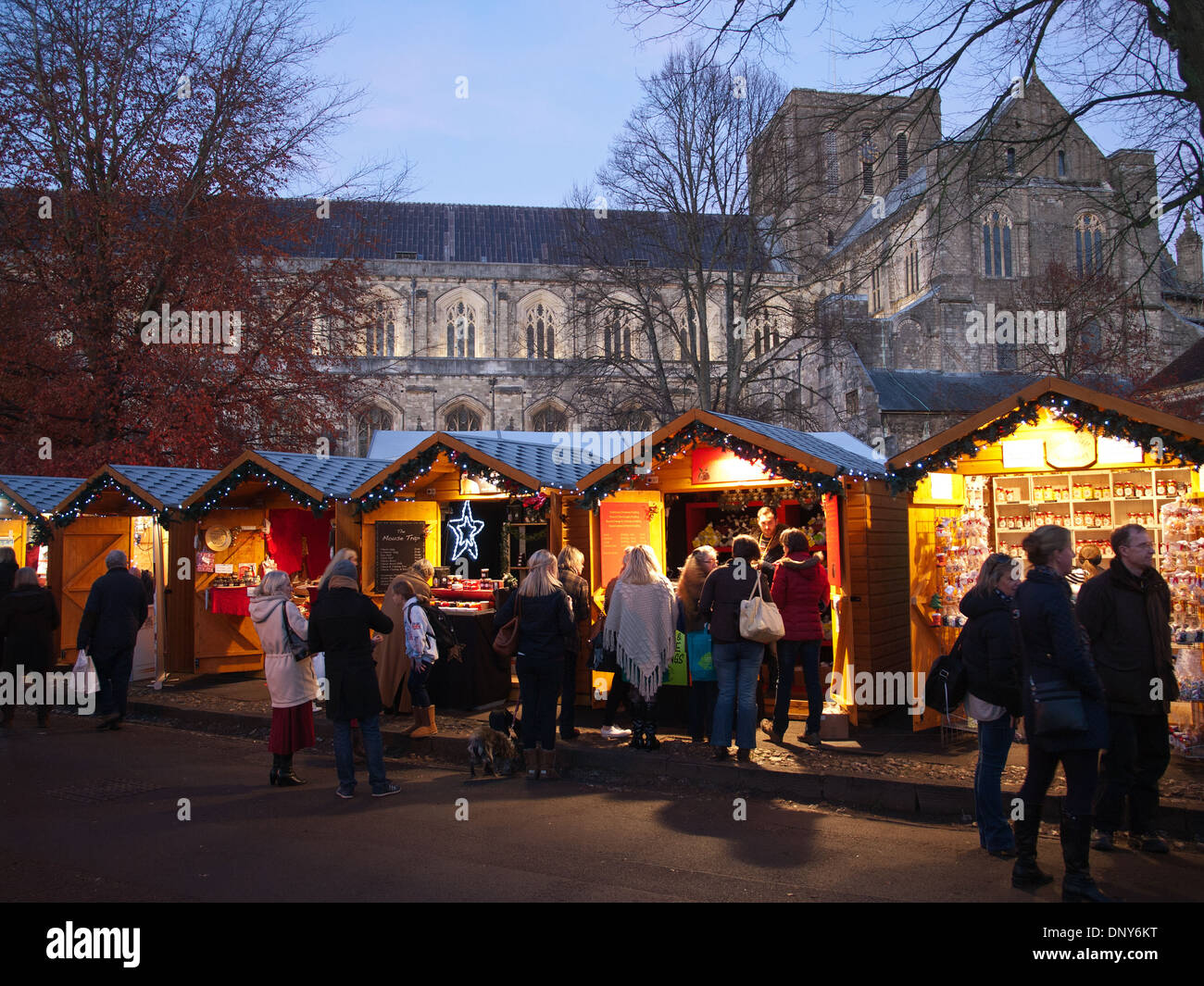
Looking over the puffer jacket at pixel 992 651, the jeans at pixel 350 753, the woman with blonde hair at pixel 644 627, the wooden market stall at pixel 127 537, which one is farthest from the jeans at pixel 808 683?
the wooden market stall at pixel 127 537

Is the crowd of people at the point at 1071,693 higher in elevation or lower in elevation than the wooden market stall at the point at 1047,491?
lower

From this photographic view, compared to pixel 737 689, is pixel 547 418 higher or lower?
higher

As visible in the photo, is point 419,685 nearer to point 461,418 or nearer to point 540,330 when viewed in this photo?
point 461,418

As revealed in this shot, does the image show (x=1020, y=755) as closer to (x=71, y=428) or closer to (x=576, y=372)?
(x=71, y=428)

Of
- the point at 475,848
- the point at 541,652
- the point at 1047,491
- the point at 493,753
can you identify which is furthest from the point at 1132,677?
the point at 1047,491

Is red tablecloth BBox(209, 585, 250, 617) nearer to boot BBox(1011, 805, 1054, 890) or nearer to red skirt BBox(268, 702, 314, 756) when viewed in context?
red skirt BBox(268, 702, 314, 756)

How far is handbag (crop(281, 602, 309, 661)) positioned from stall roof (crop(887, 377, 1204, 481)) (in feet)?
16.6

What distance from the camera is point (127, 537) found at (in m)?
14.4

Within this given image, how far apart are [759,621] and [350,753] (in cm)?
312

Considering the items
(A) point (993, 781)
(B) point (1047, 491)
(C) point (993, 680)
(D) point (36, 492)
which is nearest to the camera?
(C) point (993, 680)

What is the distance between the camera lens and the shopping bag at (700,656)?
7.98 metres

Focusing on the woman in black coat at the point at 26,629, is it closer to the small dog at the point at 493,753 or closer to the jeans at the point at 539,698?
the small dog at the point at 493,753

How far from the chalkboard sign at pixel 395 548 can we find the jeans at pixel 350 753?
4.76m
